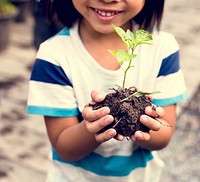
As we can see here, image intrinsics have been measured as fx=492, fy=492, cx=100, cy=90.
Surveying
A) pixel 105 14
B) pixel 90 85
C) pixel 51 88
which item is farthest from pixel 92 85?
pixel 105 14

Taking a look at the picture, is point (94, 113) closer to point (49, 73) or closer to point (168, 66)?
point (49, 73)

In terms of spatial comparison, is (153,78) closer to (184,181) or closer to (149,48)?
(149,48)

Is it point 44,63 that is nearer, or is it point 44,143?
point 44,63

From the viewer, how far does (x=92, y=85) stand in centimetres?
170

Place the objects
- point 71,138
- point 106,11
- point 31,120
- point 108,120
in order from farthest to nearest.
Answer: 1. point 31,120
2. point 71,138
3. point 106,11
4. point 108,120

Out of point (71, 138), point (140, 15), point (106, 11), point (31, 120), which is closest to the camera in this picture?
point (106, 11)

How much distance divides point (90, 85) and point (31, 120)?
1.99 meters

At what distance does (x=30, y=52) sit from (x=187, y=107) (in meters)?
1.93

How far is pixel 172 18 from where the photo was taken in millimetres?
6637

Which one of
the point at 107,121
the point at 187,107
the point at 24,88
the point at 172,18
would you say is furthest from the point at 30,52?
the point at 107,121

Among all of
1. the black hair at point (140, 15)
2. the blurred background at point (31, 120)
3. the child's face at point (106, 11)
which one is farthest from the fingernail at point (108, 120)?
the blurred background at point (31, 120)

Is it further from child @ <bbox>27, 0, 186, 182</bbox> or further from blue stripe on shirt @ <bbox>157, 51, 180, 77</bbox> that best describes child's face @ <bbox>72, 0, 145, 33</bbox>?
blue stripe on shirt @ <bbox>157, 51, 180, 77</bbox>

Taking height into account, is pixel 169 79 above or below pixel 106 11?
below

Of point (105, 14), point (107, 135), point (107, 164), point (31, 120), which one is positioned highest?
point (105, 14)
